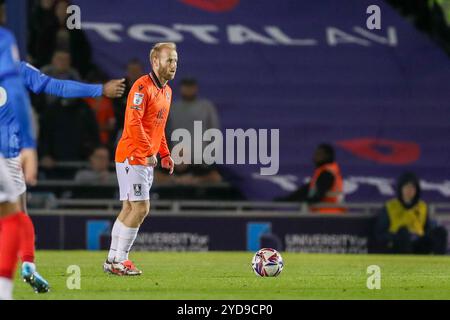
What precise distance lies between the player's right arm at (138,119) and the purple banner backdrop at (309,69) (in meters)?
8.27

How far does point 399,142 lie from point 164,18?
162 inches

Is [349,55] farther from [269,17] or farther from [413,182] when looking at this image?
[413,182]

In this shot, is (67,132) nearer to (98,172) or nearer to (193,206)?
(98,172)

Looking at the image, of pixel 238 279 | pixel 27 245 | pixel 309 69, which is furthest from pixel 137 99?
pixel 309 69

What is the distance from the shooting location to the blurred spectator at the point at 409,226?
17.4 meters

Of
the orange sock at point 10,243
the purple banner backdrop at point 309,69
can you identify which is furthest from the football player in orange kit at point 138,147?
the purple banner backdrop at point 309,69

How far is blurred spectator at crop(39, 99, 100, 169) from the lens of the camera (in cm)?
1889

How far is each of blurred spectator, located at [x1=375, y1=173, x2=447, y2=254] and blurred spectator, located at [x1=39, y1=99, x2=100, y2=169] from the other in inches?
176

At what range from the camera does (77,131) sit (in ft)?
62.4

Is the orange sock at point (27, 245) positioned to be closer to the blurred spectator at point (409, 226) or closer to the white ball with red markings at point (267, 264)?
the white ball with red markings at point (267, 264)

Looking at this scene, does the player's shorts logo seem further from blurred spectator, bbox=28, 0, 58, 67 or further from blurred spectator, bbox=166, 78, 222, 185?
blurred spectator, bbox=28, 0, 58, 67

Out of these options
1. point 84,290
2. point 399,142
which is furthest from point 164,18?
point 84,290

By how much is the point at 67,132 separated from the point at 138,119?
7.45 meters

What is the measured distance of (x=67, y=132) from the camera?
19062mm
